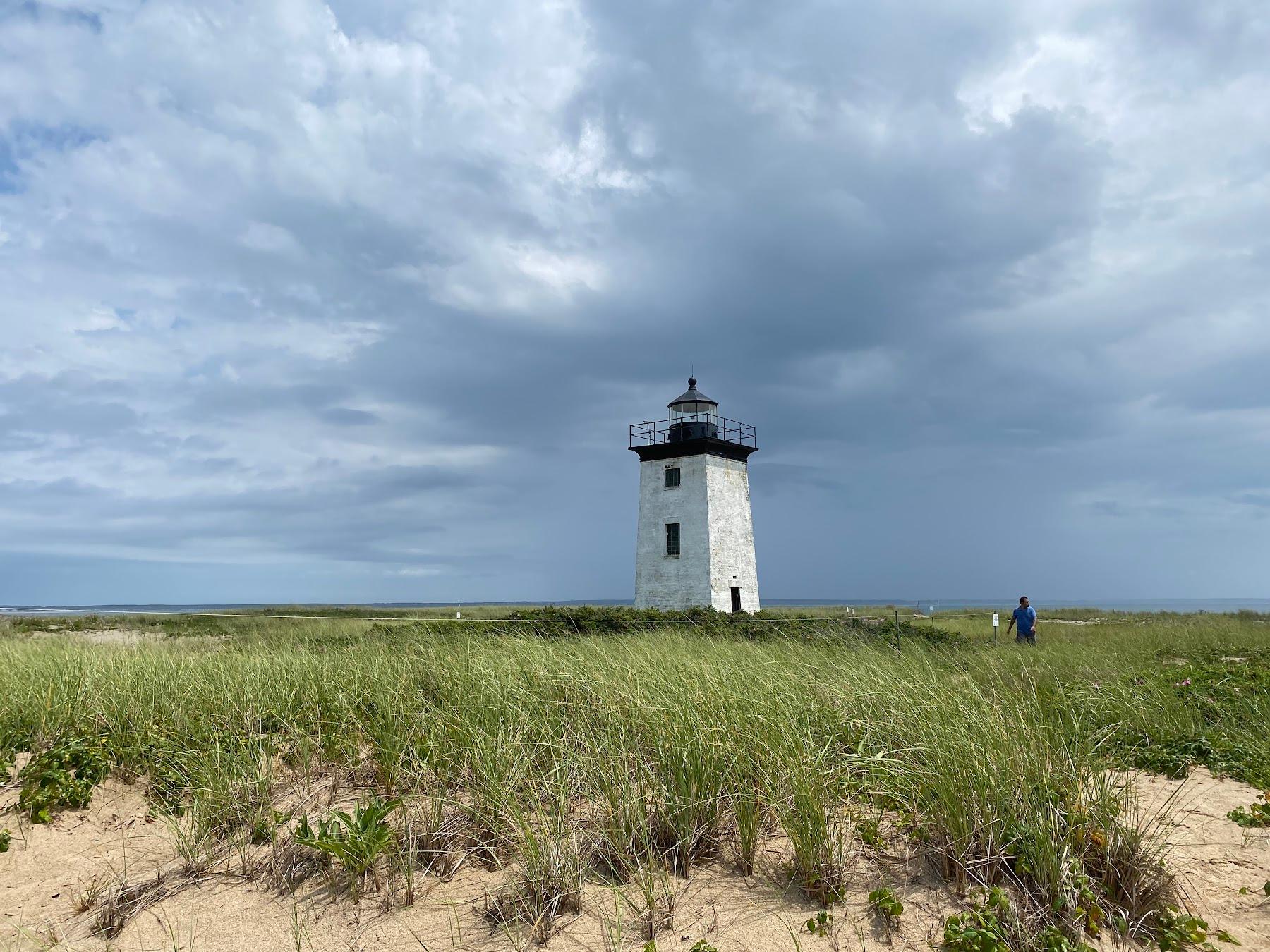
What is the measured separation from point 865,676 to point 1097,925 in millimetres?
2865

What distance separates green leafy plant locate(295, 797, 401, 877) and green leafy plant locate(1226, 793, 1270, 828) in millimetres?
5213

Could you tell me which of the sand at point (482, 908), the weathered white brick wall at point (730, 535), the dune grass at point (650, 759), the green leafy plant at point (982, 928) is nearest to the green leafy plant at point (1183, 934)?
the dune grass at point (650, 759)

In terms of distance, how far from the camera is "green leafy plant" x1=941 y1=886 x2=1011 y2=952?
353 centimetres

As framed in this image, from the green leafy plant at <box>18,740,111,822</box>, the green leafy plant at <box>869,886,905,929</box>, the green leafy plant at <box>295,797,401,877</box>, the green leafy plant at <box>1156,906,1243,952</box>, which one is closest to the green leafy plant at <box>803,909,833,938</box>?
the green leafy plant at <box>869,886,905,929</box>

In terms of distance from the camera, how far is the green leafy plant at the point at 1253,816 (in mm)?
4977

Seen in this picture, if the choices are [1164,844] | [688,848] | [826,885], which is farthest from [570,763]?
[1164,844]

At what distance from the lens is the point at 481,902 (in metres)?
4.18

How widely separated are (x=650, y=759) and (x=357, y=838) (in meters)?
1.81

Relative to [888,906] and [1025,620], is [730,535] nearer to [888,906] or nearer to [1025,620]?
[1025,620]

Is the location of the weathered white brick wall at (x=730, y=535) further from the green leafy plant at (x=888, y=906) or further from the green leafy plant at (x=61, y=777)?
the green leafy plant at (x=888, y=906)

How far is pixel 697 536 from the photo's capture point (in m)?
26.2

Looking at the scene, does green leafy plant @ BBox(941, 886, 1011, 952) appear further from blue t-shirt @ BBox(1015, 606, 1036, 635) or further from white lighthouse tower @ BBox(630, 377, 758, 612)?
white lighthouse tower @ BBox(630, 377, 758, 612)

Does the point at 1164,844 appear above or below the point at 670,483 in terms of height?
below

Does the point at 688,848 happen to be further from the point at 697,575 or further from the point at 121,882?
the point at 697,575
